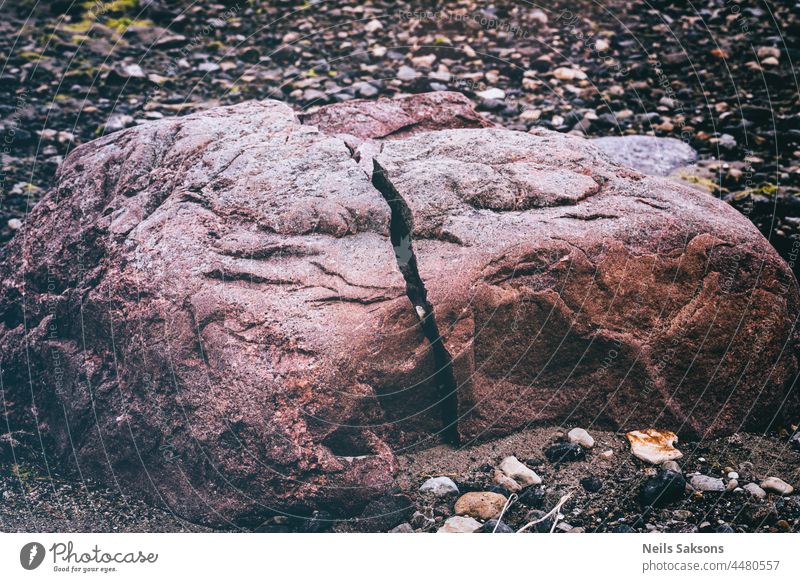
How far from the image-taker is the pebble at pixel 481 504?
335 centimetres

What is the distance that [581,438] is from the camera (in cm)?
360

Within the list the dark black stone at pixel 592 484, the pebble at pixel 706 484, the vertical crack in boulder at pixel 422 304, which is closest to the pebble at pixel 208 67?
the vertical crack in boulder at pixel 422 304

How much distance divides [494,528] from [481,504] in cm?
12

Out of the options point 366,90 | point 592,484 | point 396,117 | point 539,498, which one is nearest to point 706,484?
point 592,484

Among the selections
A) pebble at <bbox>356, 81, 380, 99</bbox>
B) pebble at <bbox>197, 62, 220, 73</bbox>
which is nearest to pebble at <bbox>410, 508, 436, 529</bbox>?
pebble at <bbox>356, 81, 380, 99</bbox>

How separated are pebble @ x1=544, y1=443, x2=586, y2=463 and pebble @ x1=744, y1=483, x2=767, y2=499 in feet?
2.66

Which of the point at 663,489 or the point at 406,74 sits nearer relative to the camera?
the point at 663,489

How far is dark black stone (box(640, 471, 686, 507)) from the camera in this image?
342 cm

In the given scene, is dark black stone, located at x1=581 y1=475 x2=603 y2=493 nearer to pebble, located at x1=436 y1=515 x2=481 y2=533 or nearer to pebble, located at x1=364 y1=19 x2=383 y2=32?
pebble, located at x1=436 y1=515 x2=481 y2=533

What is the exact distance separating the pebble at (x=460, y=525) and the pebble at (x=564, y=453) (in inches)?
20.4

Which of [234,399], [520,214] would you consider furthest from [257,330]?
[520,214]

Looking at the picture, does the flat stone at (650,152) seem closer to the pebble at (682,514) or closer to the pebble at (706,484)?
the pebble at (706,484)

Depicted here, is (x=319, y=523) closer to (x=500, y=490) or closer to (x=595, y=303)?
(x=500, y=490)
